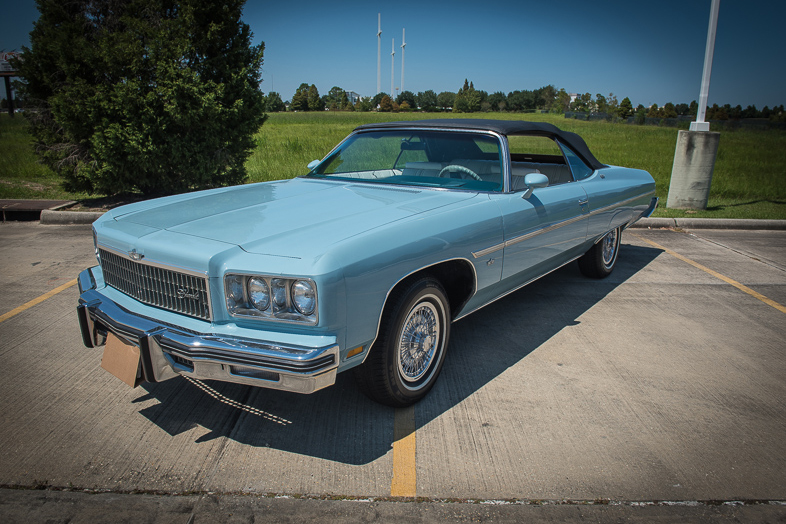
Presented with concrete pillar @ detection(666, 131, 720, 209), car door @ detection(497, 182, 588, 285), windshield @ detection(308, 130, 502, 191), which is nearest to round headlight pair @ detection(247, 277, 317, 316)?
car door @ detection(497, 182, 588, 285)

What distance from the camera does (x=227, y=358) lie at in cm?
226

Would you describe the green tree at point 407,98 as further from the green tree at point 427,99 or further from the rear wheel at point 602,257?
the rear wheel at point 602,257

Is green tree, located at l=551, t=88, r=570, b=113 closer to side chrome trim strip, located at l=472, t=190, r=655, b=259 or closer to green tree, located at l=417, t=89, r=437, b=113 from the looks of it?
green tree, located at l=417, t=89, r=437, b=113

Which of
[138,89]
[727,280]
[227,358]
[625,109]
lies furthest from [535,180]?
[625,109]

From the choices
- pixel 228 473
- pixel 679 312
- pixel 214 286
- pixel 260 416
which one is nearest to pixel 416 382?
pixel 260 416

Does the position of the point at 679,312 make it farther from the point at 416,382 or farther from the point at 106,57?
the point at 106,57

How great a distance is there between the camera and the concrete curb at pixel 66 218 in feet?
26.0

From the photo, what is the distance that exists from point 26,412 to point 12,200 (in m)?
7.75

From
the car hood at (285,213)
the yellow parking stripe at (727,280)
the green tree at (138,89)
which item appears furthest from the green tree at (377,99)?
the car hood at (285,213)

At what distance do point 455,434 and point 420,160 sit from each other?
2.06 metres

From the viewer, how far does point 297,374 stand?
219 centimetres

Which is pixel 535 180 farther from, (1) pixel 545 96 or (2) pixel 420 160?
(1) pixel 545 96

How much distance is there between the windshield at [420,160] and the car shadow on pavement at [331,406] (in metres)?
1.19

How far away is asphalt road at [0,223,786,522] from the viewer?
2.25 m
